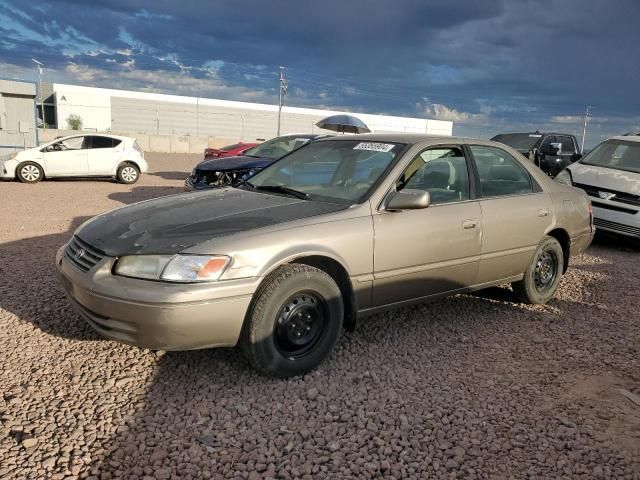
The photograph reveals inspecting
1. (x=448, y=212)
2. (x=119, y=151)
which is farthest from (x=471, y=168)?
(x=119, y=151)

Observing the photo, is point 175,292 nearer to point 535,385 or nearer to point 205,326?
point 205,326

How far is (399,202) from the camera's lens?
3830 mm

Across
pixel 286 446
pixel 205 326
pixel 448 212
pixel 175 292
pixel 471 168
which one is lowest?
pixel 286 446

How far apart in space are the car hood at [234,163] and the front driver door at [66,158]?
609 cm

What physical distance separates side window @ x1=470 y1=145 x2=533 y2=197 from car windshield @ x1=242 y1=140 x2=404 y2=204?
35.5 inches

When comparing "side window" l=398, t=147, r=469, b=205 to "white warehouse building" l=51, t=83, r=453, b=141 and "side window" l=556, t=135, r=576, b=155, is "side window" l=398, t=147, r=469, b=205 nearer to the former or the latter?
"side window" l=556, t=135, r=576, b=155

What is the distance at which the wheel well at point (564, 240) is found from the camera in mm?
5420

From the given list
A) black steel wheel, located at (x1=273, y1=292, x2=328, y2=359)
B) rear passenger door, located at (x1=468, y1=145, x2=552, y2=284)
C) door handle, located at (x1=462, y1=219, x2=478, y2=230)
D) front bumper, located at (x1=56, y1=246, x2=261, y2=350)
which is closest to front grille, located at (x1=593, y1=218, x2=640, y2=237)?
rear passenger door, located at (x1=468, y1=145, x2=552, y2=284)

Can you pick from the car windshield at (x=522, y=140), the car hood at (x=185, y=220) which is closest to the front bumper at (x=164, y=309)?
the car hood at (x=185, y=220)

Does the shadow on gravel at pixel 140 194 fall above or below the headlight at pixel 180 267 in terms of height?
below

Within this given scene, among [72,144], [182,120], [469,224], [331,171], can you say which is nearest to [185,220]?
[331,171]

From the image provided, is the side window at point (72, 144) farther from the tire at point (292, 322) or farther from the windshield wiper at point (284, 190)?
the tire at point (292, 322)

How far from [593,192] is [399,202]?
6.43m

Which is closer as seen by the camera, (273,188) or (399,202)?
(399,202)
